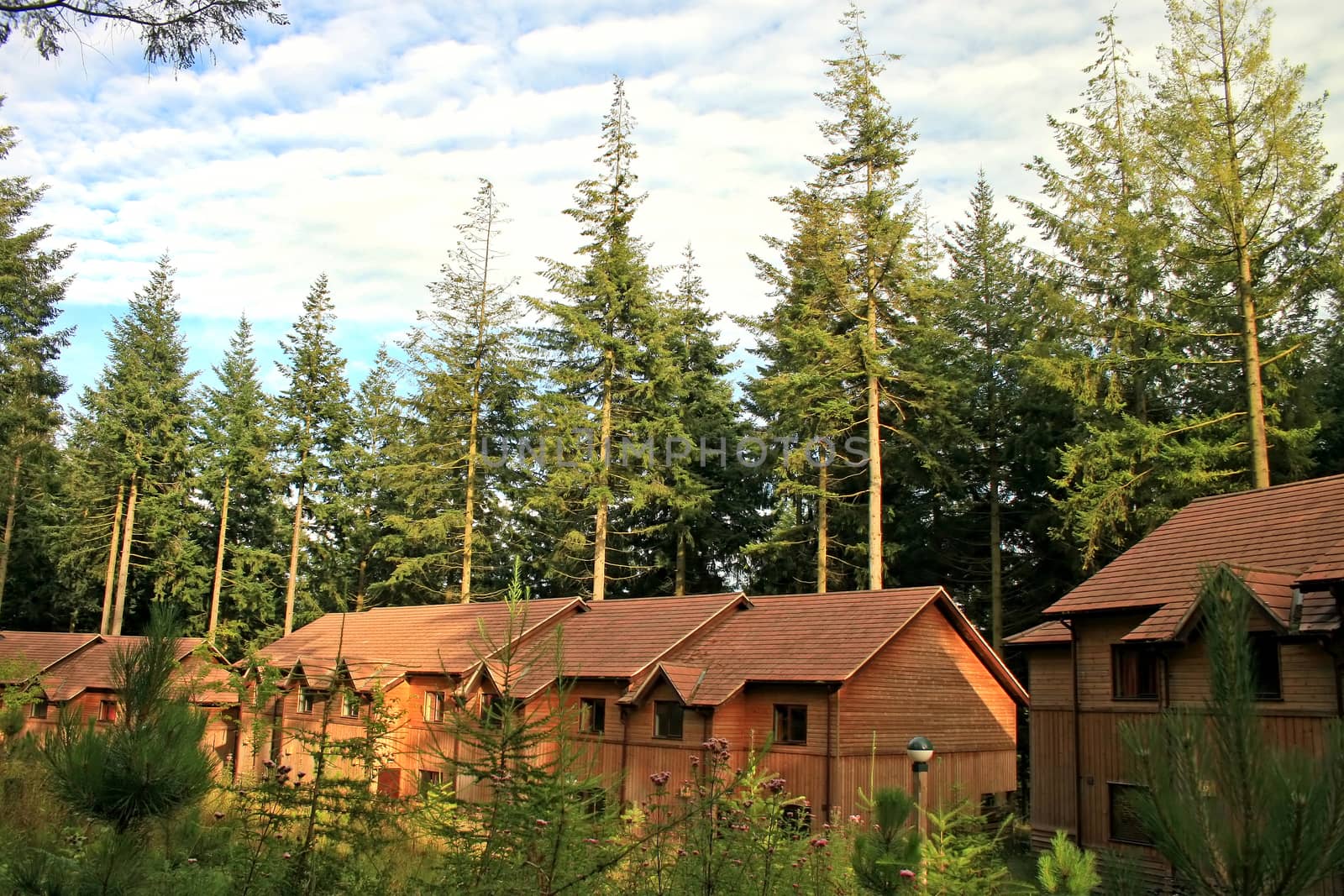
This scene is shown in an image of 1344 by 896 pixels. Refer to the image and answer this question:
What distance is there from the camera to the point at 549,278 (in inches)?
1412

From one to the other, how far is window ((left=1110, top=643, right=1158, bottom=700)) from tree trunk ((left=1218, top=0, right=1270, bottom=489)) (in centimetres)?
557

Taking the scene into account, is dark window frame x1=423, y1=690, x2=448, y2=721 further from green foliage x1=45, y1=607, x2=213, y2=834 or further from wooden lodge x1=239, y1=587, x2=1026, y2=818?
green foliage x1=45, y1=607, x2=213, y2=834

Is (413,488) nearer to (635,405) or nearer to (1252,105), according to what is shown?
(635,405)

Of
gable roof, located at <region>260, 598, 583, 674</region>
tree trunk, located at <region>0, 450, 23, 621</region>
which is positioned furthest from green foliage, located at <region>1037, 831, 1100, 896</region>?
tree trunk, located at <region>0, 450, 23, 621</region>

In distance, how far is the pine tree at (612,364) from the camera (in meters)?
34.4

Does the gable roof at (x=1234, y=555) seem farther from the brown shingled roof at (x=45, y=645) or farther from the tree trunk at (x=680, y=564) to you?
the brown shingled roof at (x=45, y=645)

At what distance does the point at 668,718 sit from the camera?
23.1 m

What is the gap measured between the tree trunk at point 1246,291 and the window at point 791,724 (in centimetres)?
1085

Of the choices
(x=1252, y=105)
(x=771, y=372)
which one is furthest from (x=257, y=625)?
(x=1252, y=105)

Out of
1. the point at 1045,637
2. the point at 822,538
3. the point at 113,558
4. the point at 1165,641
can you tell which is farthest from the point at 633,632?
the point at 113,558

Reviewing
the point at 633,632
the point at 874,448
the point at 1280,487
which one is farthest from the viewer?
the point at 874,448

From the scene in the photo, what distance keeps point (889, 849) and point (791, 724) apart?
1839 centimetres

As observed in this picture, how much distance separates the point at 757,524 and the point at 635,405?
7.58 m

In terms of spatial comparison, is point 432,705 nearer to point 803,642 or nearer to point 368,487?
point 803,642
